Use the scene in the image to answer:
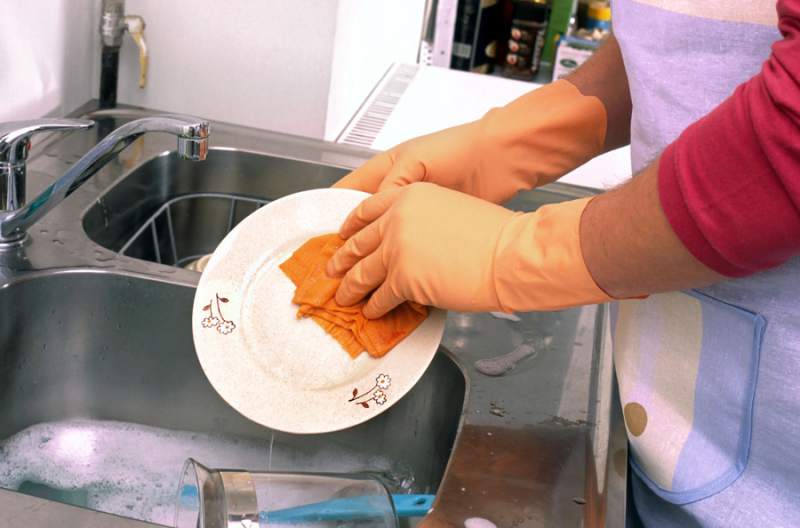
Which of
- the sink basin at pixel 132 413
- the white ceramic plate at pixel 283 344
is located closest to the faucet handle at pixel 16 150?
the sink basin at pixel 132 413

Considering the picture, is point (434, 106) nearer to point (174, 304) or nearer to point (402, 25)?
point (402, 25)

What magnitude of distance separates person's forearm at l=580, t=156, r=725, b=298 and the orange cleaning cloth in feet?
0.85

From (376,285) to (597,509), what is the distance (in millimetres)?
324

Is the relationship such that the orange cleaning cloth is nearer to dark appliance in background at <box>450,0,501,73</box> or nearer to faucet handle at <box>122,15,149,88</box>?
faucet handle at <box>122,15,149,88</box>

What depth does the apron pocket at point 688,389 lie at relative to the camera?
33.8 inches

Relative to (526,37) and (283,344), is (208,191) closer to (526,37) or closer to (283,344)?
(283,344)

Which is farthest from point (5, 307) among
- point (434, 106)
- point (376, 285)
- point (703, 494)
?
point (434, 106)

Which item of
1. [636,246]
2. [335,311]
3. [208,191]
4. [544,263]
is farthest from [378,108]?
[636,246]

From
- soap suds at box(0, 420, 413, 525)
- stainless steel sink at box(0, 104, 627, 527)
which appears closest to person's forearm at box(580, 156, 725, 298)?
stainless steel sink at box(0, 104, 627, 527)

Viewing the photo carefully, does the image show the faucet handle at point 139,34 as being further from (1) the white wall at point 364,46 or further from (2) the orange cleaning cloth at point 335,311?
(2) the orange cleaning cloth at point 335,311

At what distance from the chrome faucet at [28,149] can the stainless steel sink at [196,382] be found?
0.17 feet

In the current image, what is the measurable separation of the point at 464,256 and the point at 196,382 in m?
0.45

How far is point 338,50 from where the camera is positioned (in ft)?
5.32

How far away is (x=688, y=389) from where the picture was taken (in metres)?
0.91
